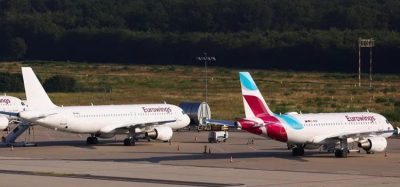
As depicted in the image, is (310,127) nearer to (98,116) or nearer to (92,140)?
(98,116)

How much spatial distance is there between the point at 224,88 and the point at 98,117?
66013mm

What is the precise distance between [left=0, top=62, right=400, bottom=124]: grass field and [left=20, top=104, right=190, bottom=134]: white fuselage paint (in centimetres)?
2151

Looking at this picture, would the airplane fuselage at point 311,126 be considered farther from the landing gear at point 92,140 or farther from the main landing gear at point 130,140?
the landing gear at point 92,140

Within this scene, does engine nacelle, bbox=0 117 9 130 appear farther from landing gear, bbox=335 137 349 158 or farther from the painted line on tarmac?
landing gear, bbox=335 137 349 158

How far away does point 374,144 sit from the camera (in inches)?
2746

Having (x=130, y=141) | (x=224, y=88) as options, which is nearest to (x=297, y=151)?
(x=130, y=141)

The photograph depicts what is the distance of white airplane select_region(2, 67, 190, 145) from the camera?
7862 cm

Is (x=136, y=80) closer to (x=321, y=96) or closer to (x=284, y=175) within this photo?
(x=321, y=96)

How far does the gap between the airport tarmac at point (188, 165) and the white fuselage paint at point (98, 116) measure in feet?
5.59

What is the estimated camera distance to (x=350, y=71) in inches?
7303

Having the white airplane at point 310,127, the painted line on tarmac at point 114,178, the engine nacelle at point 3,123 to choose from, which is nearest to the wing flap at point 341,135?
the white airplane at point 310,127

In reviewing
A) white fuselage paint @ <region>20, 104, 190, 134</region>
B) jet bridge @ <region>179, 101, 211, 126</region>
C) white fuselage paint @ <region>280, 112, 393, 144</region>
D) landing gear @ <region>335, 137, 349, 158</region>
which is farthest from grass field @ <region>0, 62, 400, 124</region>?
landing gear @ <region>335, 137, 349, 158</region>

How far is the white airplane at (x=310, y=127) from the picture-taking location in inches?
2623

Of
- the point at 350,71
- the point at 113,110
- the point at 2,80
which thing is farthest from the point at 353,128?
the point at 350,71
